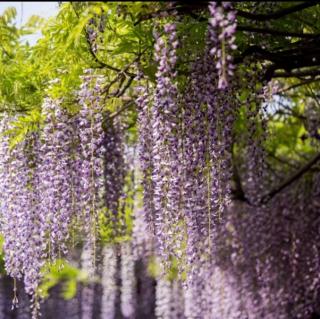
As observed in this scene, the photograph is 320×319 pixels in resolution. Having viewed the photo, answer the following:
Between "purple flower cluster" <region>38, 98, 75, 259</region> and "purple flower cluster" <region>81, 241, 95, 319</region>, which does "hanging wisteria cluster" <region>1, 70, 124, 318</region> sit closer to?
"purple flower cluster" <region>38, 98, 75, 259</region>

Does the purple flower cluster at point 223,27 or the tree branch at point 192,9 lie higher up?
the tree branch at point 192,9

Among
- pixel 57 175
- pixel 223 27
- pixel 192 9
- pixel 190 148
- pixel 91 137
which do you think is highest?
pixel 192 9

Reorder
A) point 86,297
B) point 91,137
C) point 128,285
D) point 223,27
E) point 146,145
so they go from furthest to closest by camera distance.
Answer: point 86,297
point 128,285
point 146,145
point 91,137
point 223,27

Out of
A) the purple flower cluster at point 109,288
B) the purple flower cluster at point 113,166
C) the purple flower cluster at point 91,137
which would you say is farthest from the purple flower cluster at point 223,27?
the purple flower cluster at point 109,288

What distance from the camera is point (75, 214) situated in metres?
5.54

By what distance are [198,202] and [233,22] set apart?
146 cm

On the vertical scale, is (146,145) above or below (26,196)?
above

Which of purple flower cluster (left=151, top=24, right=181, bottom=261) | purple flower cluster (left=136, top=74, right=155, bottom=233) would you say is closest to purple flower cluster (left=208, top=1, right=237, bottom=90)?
purple flower cluster (left=151, top=24, right=181, bottom=261)

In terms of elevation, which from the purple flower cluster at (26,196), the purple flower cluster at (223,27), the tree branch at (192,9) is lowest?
the purple flower cluster at (26,196)

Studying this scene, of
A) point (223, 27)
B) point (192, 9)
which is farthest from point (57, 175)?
point (223, 27)

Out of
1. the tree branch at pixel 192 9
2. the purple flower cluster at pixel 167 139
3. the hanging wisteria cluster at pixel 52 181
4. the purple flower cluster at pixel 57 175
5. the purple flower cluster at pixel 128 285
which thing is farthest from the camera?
the purple flower cluster at pixel 128 285

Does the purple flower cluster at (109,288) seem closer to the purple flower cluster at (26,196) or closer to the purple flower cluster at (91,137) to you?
the purple flower cluster at (26,196)

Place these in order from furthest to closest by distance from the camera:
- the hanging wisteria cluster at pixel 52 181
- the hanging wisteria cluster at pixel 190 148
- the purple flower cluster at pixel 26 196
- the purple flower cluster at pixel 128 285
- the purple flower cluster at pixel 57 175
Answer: the purple flower cluster at pixel 128 285, the purple flower cluster at pixel 26 196, the purple flower cluster at pixel 57 175, the hanging wisteria cluster at pixel 52 181, the hanging wisteria cluster at pixel 190 148

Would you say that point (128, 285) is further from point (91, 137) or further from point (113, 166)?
point (91, 137)
